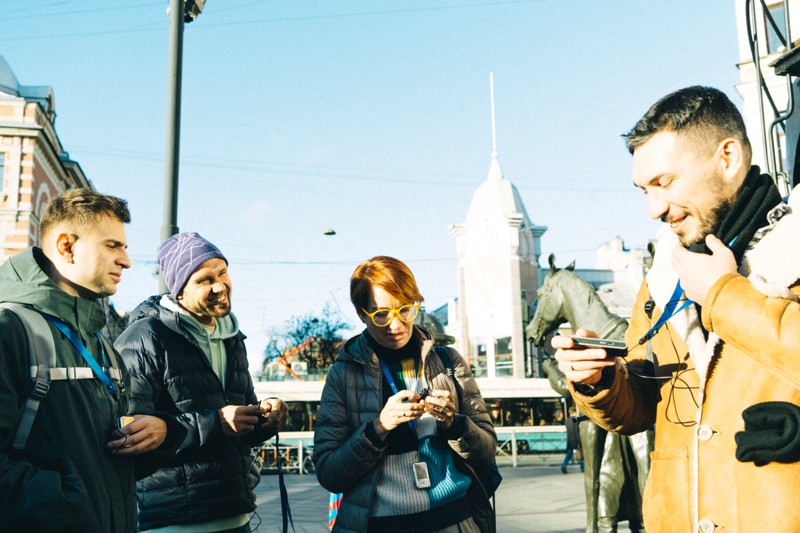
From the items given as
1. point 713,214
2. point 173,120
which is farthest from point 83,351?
point 173,120

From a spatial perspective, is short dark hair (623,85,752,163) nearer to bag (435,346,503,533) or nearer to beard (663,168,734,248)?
beard (663,168,734,248)

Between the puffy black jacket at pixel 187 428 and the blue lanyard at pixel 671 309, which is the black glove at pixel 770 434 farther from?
the puffy black jacket at pixel 187 428

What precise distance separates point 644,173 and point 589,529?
4996 millimetres

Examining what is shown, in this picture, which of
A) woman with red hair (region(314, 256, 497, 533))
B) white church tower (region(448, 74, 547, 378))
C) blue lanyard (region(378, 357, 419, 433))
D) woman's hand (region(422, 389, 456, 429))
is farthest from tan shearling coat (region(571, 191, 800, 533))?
white church tower (region(448, 74, 547, 378))

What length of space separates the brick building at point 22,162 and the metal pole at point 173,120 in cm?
2373

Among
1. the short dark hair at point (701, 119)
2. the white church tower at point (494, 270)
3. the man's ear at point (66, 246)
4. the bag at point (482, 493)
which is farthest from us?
the white church tower at point (494, 270)

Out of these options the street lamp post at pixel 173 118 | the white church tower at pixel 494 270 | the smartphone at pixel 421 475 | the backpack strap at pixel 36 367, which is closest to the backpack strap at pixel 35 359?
the backpack strap at pixel 36 367

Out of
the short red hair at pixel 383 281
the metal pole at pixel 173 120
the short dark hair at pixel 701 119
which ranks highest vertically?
the metal pole at pixel 173 120

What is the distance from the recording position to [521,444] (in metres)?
26.5

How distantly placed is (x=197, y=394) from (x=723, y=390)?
227cm

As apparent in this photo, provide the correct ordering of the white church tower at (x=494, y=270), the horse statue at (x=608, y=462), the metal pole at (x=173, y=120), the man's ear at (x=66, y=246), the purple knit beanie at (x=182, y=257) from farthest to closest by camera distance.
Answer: the white church tower at (x=494, y=270)
the horse statue at (x=608, y=462)
the metal pole at (x=173, y=120)
the purple knit beanie at (x=182, y=257)
the man's ear at (x=66, y=246)

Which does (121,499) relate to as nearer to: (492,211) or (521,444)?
(521,444)

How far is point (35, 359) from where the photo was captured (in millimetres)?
2309

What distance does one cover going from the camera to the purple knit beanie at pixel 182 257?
3537mm
